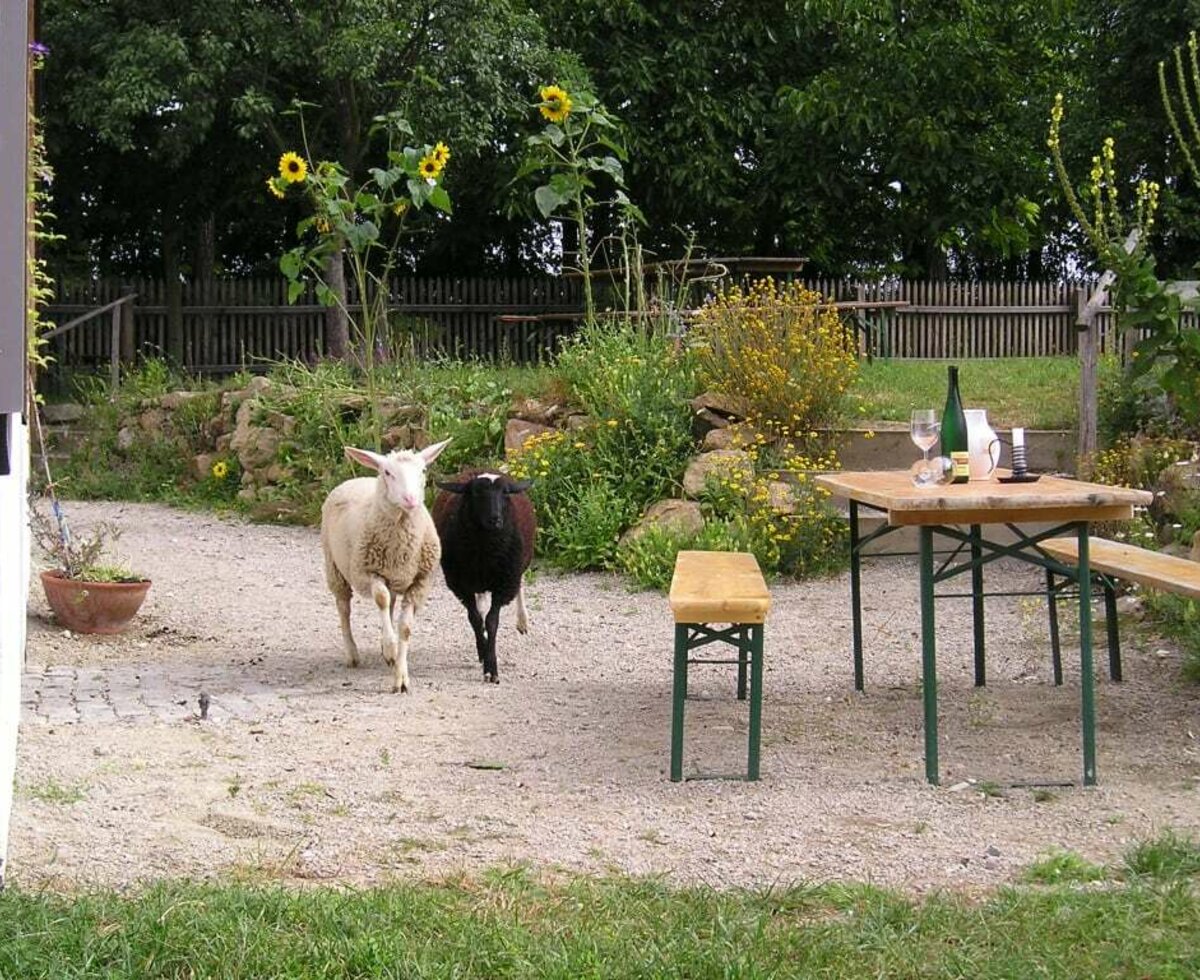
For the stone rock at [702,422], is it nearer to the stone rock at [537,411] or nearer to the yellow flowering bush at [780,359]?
the yellow flowering bush at [780,359]

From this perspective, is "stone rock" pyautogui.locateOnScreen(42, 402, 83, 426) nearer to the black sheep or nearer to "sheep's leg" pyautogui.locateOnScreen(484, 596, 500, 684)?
the black sheep

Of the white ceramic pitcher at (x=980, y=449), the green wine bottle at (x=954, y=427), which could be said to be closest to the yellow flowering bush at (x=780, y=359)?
the green wine bottle at (x=954, y=427)

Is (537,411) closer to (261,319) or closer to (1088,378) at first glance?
(1088,378)

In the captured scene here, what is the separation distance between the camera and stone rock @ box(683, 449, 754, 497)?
10.7 meters

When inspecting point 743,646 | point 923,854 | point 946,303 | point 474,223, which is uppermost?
point 474,223

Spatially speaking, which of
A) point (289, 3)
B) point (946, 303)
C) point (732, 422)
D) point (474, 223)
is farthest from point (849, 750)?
point (474, 223)

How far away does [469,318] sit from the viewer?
24.1 meters

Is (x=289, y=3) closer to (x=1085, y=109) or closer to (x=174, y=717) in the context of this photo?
(x=1085, y=109)

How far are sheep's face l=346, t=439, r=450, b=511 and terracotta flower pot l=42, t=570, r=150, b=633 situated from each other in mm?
1888

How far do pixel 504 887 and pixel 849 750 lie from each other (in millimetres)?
2257

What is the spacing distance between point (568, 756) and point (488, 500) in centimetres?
183

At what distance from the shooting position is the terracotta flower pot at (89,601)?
841cm

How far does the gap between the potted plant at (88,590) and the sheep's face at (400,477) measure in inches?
74.9

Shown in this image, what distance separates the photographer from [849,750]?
239 inches
